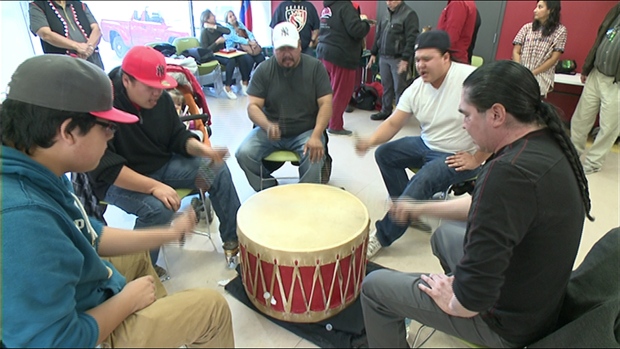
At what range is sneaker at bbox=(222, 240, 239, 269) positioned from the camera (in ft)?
7.22

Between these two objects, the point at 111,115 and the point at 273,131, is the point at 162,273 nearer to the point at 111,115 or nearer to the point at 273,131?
the point at 273,131

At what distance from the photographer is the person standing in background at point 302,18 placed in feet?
15.2

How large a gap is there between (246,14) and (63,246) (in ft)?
22.6

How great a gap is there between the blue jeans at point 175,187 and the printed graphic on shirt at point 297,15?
121 inches

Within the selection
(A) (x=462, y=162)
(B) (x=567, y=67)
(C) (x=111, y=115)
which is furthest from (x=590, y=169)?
(C) (x=111, y=115)

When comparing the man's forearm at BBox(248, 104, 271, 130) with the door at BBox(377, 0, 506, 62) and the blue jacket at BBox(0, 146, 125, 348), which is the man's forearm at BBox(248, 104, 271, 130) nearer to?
the blue jacket at BBox(0, 146, 125, 348)

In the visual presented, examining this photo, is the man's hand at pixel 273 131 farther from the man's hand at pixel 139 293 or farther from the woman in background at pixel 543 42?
the woman in background at pixel 543 42

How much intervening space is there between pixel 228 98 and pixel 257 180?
141 inches

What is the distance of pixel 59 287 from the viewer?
866mm

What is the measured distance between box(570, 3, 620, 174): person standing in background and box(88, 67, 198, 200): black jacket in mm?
3413

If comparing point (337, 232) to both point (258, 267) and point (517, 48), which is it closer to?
point (258, 267)

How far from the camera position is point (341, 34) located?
169 inches

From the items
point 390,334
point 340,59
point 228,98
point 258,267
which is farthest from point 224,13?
point 390,334

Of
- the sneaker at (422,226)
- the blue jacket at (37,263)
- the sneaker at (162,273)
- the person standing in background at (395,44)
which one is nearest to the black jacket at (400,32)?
the person standing in background at (395,44)
